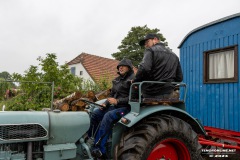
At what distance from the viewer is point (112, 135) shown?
3166 mm

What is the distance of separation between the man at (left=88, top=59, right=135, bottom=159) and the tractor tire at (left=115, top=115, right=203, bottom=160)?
0.26 m

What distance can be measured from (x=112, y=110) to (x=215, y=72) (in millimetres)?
3205

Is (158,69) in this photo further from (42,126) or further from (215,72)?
(215,72)

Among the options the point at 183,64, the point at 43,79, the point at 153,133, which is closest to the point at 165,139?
the point at 153,133

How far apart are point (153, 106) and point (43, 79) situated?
6700 mm

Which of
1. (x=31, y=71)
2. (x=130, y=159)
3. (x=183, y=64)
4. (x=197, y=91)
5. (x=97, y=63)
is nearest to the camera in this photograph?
(x=130, y=159)

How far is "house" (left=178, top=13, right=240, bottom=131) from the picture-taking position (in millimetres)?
5012

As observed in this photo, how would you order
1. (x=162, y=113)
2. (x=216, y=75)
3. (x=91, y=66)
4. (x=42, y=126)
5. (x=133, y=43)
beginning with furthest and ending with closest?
(x=133, y=43), (x=91, y=66), (x=216, y=75), (x=162, y=113), (x=42, y=126)

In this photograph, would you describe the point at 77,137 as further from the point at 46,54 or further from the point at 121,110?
the point at 46,54

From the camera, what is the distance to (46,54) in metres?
9.28

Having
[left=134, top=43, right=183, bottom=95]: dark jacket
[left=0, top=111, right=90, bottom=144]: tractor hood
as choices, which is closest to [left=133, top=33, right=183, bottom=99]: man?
[left=134, top=43, right=183, bottom=95]: dark jacket

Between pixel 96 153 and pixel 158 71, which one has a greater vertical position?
pixel 158 71

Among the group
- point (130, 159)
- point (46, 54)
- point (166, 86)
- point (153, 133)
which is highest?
point (46, 54)

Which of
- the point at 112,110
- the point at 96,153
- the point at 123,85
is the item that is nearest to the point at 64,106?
→ the point at 123,85
